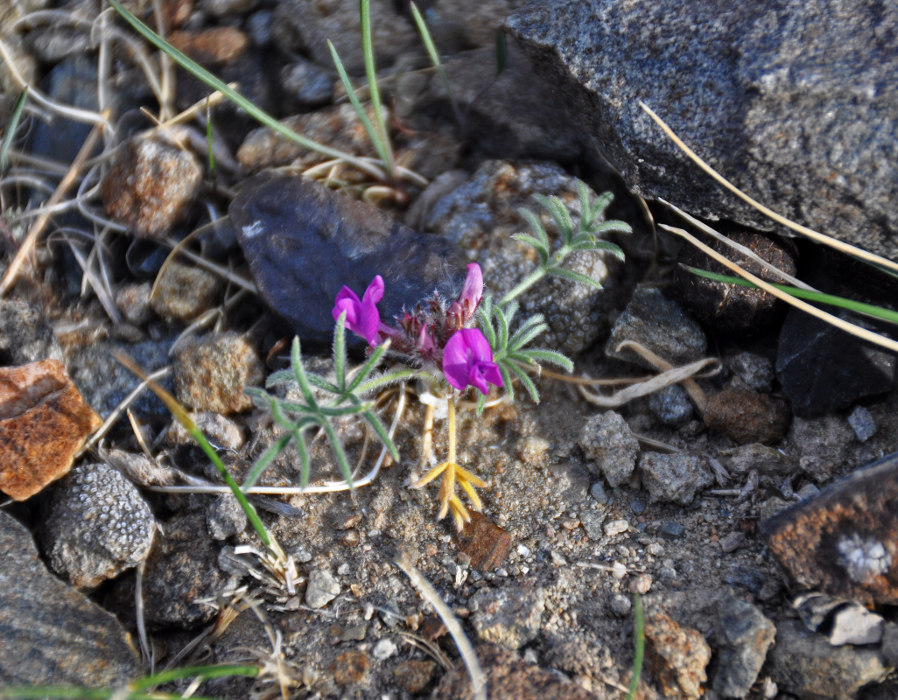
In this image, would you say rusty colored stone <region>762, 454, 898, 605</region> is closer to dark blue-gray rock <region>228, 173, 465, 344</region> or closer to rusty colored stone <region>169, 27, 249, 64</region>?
dark blue-gray rock <region>228, 173, 465, 344</region>

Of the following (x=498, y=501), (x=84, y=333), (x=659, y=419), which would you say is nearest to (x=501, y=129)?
(x=659, y=419)

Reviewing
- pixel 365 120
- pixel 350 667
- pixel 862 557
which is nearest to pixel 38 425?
pixel 350 667

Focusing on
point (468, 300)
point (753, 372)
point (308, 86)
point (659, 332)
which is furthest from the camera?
point (308, 86)

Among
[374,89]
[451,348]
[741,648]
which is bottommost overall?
[741,648]

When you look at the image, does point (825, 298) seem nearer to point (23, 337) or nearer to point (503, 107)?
point (503, 107)

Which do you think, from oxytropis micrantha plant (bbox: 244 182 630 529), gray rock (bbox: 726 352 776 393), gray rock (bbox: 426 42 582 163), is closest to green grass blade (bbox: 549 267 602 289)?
oxytropis micrantha plant (bbox: 244 182 630 529)

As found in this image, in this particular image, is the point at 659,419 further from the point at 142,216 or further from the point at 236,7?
the point at 236,7
